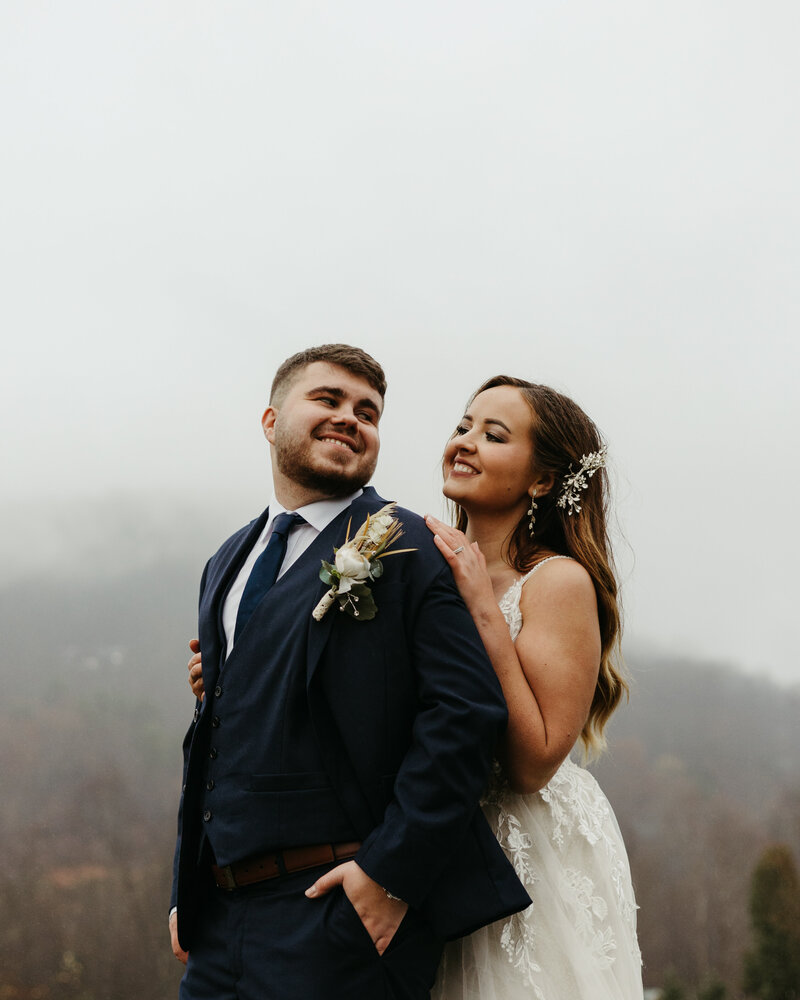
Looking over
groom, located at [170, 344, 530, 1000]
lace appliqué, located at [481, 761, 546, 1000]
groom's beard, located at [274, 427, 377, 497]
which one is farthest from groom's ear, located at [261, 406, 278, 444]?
lace appliqué, located at [481, 761, 546, 1000]

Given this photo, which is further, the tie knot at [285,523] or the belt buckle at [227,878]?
the tie knot at [285,523]

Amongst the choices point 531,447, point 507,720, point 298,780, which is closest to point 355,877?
Answer: point 298,780

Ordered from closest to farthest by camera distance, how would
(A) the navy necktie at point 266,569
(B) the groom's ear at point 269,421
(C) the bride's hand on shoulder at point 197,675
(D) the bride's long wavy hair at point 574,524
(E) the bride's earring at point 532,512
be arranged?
(A) the navy necktie at point 266,569 → (C) the bride's hand on shoulder at point 197,675 → (B) the groom's ear at point 269,421 → (D) the bride's long wavy hair at point 574,524 → (E) the bride's earring at point 532,512

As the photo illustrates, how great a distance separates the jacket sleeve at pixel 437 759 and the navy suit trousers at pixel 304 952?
14 cm

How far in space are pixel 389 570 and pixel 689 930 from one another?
703 centimetres

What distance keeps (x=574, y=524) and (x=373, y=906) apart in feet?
4.54

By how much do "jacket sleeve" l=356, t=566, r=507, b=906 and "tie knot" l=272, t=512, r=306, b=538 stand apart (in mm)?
470

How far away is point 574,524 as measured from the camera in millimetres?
2957

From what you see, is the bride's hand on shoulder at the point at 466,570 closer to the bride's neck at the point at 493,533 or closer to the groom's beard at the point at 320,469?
the groom's beard at the point at 320,469

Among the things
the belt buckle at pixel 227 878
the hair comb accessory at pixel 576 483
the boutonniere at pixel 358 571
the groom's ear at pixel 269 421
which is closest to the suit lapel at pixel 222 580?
the groom's ear at pixel 269 421

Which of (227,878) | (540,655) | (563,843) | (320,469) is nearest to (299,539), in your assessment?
(320,469)

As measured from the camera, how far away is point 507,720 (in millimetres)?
2184

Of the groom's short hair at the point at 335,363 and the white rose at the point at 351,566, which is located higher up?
the groom's short hair at the point at 335,363

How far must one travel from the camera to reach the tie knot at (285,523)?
2465mm
